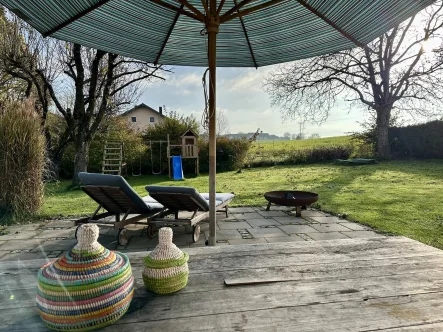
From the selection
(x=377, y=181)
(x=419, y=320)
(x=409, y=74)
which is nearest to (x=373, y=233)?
(x=419, y=320)

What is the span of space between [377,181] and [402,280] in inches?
364

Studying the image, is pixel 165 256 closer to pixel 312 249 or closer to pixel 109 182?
pixel 312 249

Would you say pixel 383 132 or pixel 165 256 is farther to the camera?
pixel 383 132

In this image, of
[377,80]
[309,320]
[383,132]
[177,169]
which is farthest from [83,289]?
[377,80]

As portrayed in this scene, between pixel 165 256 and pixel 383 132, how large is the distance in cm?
1852

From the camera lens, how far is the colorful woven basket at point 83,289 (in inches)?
32.6

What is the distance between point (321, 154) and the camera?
56.4ft

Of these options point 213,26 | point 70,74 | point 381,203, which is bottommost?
point 381,203

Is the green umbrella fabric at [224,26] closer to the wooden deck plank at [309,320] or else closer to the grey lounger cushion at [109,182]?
the grey lounger cushion at [109,182]

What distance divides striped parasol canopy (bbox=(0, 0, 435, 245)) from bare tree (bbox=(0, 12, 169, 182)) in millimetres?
6683

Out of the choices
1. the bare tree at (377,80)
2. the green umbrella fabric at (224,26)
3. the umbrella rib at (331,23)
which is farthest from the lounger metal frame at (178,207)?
the bare tree at (377,80)

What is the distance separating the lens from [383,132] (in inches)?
651

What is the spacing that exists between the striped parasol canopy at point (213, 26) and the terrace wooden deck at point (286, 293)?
1.44 meters

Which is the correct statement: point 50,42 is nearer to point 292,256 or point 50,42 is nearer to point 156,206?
point 156,206
